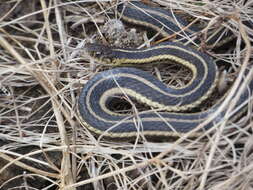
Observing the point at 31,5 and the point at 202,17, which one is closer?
the point at 202,17

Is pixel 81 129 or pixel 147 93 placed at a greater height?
pixel 147 93

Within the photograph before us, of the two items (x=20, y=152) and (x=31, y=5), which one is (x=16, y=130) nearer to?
(x=20, y=152)

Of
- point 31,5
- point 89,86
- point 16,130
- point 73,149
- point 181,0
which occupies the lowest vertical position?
point 73,149

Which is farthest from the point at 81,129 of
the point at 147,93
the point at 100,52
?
the point at 100,52

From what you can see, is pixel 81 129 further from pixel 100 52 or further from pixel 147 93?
pixel 100 52

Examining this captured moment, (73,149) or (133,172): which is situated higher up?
(73,149)

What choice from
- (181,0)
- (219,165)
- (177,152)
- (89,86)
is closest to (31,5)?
(89,86)
